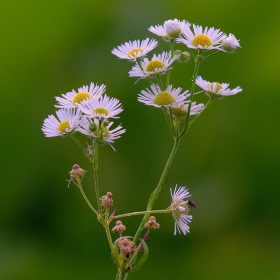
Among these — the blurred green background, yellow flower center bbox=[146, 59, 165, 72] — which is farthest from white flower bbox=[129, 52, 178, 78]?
the blurred green background

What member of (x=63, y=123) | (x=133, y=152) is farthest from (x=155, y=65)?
(x=133, y=152)

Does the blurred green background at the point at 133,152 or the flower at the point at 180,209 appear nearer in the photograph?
the flower at the point at 180,209

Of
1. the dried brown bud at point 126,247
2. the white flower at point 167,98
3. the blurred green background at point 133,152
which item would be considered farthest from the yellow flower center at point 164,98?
the blurred green background at point 133,152

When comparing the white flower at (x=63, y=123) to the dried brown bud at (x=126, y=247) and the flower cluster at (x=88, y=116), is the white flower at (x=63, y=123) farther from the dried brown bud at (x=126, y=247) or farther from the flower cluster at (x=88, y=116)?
the dried brown bud at (x=126, y=247)

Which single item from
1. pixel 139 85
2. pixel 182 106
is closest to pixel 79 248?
pixel 139 85

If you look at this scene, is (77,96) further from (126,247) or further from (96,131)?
(126,247)

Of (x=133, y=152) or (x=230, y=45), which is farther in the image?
(x=133, y=152)

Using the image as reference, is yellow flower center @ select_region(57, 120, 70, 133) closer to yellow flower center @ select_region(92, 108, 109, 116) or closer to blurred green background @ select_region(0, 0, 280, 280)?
yellow flower center @ select_region(92, 108, 109, 116)
